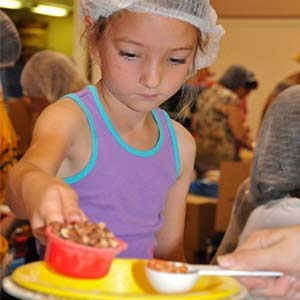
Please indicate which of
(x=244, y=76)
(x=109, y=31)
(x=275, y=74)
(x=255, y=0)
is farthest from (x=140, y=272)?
(x=275, y=74)

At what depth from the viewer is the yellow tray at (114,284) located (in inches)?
26.6

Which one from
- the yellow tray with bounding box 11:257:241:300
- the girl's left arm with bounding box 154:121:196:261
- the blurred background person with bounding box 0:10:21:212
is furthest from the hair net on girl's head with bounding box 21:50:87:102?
the yellow tray with bounding box 11:257:241:300

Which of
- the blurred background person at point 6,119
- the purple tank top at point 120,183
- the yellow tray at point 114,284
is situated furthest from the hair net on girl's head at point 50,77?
the yellow tray at point 114,284

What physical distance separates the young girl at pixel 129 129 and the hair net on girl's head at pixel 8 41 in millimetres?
1208

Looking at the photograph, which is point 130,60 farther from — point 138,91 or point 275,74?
point 275,74

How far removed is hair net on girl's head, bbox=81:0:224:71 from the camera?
1.00 meters

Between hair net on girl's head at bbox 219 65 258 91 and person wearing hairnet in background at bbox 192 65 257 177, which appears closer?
person wearing hairnet in background at bbox 192 65 257 177

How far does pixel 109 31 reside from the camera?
1.03 meters

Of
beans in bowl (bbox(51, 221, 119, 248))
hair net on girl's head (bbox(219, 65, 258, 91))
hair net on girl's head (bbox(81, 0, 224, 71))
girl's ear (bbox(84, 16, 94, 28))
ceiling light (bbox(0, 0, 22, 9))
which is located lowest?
hair net on girl's head (bbox(219, 65, 258, 91))

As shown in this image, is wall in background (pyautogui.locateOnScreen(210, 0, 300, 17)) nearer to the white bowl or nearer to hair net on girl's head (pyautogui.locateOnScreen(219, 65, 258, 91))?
hair net on girl's head (pyautogui.locateOnScreen(219, 65, 258, 91))

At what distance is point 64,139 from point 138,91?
0.40 ft

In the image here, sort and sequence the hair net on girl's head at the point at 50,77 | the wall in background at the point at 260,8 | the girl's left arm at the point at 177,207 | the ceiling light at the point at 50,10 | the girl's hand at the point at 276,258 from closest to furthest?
the girl's hand at the point at 276,258 → the girl's left arm at the point at 177,207 → the hair net on girl's head at the point at 50,77 → the wall in background at the point at 260,8 → the ceiling light at the point at 50,10

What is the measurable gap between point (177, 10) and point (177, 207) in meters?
0.39

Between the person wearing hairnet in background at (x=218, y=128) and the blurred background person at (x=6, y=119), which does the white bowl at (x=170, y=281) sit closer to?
the blurred background person at (x=6, y=119)
